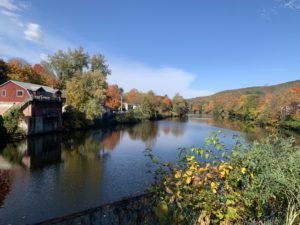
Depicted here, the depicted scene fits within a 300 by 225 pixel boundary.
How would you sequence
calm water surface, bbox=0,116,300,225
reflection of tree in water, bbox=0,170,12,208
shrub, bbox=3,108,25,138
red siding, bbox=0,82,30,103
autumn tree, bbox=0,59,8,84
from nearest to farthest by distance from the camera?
calm water surface, bbox=0,116,300,225 → reflection of tree in water, bbox=0,170,12,208 → shrub, bbox=3,108,25,138 → red siding, bbox=0,82,30,103 → autumn tree, bbox=0,59,8,84

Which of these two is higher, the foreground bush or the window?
the window

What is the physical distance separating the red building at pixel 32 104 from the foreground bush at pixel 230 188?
107 ft

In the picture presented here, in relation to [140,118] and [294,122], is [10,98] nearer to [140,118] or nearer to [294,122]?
[140,118]

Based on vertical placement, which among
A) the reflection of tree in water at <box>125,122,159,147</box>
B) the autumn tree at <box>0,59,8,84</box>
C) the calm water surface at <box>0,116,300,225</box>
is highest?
the autumn tree at <box>0,59,8,84</box>

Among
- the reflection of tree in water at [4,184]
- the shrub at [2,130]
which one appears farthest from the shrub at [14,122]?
the reflection of tree in water at [4,184]

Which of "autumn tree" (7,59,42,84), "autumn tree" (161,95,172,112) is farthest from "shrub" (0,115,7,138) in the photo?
"autumn tree" (161,95,172,112)

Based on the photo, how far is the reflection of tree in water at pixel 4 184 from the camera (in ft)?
44.0

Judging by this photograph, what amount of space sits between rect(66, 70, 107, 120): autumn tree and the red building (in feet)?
17.2

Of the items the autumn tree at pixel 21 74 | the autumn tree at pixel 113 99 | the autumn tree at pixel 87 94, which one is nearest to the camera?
the autumn tree at pixel 87 94

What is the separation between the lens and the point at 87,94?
4634 cm

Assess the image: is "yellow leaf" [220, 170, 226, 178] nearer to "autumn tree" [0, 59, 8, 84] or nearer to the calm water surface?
the calm water surface

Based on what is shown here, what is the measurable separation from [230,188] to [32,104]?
34450mm

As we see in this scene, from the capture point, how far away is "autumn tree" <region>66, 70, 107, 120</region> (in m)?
44.6

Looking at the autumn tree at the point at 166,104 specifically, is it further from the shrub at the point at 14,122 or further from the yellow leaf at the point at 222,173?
the yellow leaf at the point at 222,173
